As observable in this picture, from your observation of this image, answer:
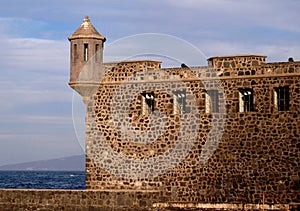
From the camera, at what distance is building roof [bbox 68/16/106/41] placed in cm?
2588

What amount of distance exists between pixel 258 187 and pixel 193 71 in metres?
4.60

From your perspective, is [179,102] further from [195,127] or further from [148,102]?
[148,102]

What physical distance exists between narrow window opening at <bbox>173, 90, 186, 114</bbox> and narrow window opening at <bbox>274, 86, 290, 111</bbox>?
130 inches

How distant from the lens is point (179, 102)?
2523cm

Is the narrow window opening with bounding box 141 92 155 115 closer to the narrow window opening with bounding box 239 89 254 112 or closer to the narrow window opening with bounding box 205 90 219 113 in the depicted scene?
the narrow window opening with bounding box 205 90 219 113

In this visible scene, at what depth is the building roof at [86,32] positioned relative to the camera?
2588 centimetres

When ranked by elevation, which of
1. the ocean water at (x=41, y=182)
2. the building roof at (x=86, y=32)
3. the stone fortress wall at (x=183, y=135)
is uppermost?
the building roof at (x=86, y=32)

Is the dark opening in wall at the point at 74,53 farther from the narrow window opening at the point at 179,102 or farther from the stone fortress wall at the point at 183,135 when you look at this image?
the narrow window opening at the point at 179,102

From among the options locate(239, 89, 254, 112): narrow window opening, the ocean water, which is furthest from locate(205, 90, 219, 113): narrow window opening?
the ocean water

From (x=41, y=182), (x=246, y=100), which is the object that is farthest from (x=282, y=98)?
(x=41, y=182)

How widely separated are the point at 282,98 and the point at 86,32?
7525mm

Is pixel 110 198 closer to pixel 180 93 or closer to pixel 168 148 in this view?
pixel 168 148

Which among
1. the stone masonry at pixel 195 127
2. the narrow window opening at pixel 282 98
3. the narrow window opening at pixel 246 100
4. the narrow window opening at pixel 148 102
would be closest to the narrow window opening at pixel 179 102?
the stone masonry at pixel 195 127

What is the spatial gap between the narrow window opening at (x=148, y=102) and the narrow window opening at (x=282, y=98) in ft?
14.7
